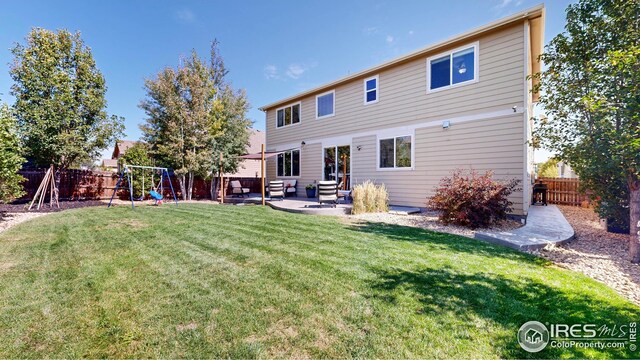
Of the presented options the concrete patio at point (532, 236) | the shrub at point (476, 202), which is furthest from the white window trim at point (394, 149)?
the concrete patio at point (532, 236)

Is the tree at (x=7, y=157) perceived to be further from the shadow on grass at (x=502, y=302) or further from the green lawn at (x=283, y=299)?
the shadow on grass at (x=502, y=302)

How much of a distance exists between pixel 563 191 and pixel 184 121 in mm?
18674

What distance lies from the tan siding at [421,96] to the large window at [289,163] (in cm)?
104

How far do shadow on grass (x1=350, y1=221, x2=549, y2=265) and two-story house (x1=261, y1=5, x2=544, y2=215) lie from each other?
12.3 feet

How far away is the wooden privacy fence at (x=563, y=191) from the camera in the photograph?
11.6m

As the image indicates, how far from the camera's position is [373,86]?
11312mm

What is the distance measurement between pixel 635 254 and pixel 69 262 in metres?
9.18

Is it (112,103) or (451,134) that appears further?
(112,103)

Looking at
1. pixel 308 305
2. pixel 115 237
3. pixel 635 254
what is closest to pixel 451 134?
pixel 635 254

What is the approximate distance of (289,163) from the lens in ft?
50.3

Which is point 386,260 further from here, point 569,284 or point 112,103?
point 112,103

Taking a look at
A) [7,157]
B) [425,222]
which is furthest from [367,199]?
[7,157]

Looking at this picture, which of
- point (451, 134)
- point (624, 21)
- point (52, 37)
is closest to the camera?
point (624, 21)

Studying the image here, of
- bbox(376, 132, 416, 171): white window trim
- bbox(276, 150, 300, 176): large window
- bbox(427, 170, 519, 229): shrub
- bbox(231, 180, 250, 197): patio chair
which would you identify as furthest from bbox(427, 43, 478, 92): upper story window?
bbox(231, 180, 250, 197): patio chair
